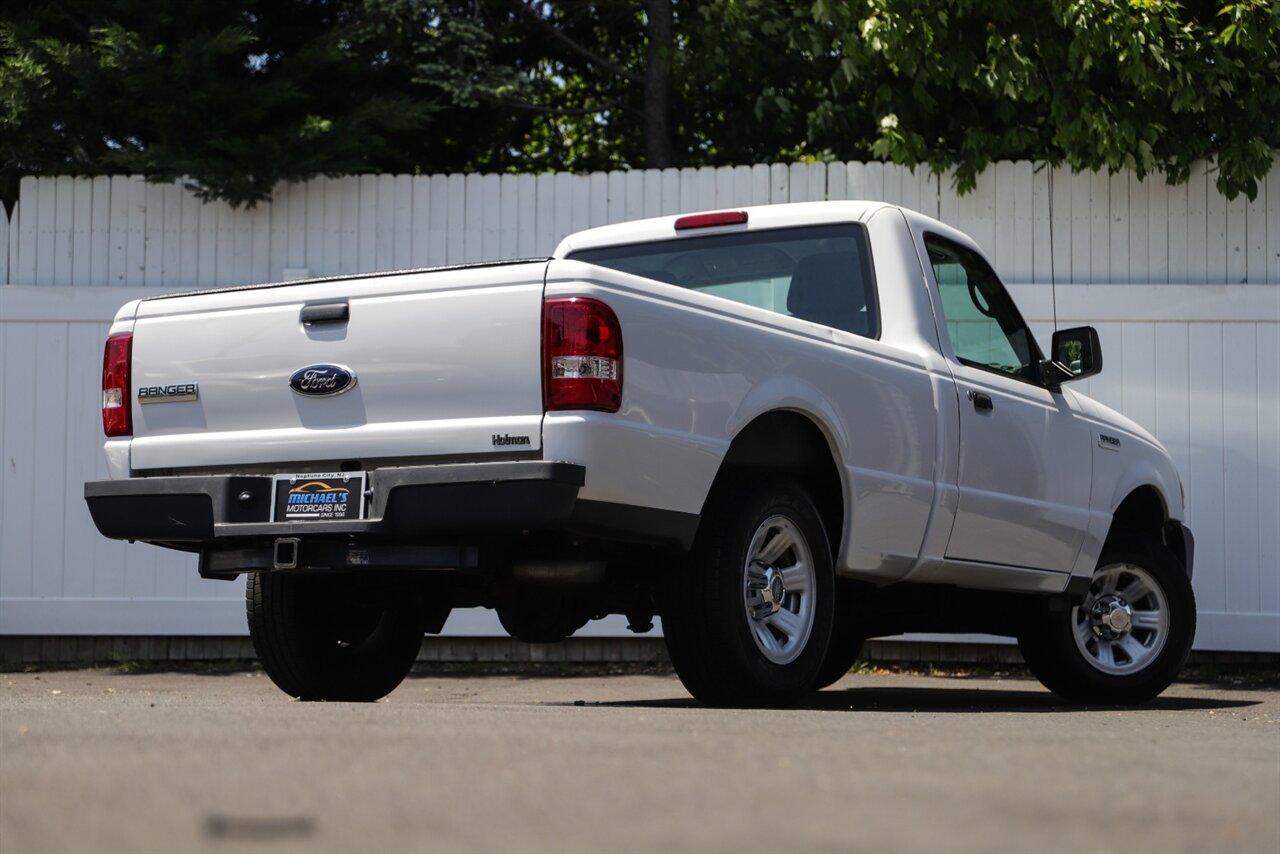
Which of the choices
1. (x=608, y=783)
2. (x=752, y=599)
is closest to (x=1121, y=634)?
(x=752, y=599)

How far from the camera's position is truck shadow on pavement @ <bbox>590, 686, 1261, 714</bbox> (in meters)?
7.31

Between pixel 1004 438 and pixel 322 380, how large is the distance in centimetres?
296

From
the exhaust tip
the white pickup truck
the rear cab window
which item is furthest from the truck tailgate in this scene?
the rear cab window

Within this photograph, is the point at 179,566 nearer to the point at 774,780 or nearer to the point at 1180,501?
the point at 1180,501

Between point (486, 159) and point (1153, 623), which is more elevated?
point (486, 159)

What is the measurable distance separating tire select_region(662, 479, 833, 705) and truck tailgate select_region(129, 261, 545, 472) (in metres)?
0.82

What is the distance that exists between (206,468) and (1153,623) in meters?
4.53


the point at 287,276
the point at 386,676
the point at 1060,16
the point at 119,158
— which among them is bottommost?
the point at 386,676

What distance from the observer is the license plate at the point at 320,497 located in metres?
5.62

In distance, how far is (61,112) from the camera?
11250 mm

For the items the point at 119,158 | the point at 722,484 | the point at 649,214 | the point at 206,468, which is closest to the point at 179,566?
the point at 119,158

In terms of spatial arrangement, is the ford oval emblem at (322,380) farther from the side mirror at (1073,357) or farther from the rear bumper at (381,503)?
the side mirror at (1073,357)

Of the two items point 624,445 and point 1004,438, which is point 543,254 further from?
point 624,445

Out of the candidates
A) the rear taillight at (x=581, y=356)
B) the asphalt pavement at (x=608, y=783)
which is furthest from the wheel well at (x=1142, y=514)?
the rear taillight at (x=581, y=356)
